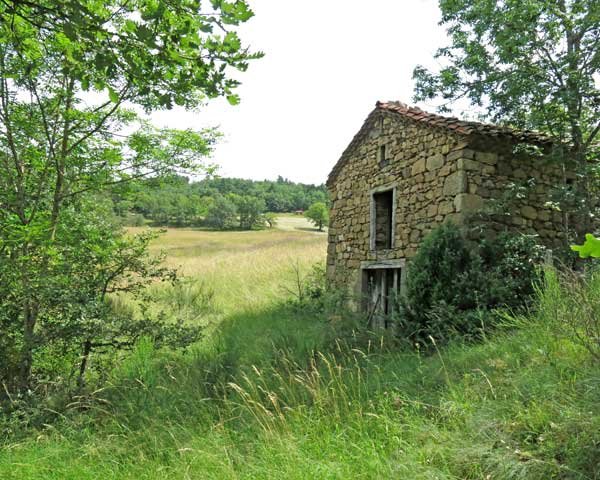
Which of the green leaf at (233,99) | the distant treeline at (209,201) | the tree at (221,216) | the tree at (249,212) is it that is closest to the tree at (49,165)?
the distant treeline at (209,201)

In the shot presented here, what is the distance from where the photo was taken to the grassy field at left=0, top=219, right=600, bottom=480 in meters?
2.73

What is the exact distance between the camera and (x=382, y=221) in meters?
9.27

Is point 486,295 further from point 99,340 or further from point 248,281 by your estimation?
point 248,281

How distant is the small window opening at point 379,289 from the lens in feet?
27.6

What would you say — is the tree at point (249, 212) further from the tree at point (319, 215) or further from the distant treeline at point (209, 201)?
the tree at point (319, 215)

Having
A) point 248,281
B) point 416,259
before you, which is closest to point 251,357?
point 416,259

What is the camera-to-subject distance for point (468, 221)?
262 inches

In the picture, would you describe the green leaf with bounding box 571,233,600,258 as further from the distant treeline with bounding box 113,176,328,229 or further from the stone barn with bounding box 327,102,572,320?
the stone barn with bounding box 327,102,572,320

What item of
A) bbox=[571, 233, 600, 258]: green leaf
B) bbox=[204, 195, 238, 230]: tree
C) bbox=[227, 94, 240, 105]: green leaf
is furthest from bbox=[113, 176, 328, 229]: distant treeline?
bbox=[571, 233, 600, 258]: green leaf

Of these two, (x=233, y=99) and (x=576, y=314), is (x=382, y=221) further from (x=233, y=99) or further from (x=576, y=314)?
(x=233, y=99)

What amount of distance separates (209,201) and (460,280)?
32.1 meters

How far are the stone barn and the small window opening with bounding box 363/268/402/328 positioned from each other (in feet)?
0.07

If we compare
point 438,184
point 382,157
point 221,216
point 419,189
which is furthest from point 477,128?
point 221,216

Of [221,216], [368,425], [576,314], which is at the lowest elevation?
[368,425]
